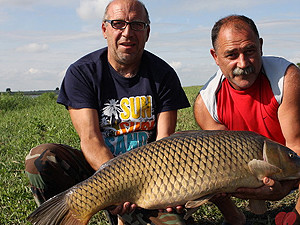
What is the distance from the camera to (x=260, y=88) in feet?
10.8

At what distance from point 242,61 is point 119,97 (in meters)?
1.03

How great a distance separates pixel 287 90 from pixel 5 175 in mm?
2986

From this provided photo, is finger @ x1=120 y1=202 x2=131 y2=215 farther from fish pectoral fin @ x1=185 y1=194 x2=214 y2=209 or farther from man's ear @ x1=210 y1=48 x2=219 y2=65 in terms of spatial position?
man's ear @ x1=210 y1=48 x2=219 y2=65

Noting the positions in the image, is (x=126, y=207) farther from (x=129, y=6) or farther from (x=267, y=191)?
(x=129, y=6)

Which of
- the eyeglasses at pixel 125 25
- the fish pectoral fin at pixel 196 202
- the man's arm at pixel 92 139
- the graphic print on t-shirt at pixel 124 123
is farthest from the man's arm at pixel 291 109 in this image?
the man's arm at pixel 92 139

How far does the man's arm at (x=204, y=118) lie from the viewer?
3447 millimetres

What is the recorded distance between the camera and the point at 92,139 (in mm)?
3043

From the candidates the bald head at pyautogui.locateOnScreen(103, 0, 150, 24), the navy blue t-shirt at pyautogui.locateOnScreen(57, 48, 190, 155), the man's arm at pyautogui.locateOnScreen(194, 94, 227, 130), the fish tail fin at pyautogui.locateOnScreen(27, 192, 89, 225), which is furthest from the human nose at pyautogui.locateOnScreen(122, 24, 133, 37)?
the fish tail fin at pyautogui.locateOnScreen(27, 192, 89, 225)

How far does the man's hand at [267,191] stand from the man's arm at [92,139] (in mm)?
1002

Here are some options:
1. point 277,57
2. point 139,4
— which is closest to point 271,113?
point 277,57

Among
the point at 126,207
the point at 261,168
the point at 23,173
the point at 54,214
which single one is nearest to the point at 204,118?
the point at 261,168

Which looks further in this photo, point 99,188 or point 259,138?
point 259,138

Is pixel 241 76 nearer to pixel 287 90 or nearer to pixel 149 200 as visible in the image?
pixel 287 90

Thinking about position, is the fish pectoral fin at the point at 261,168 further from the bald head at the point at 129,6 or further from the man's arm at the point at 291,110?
the bald head at the point at 129,6
